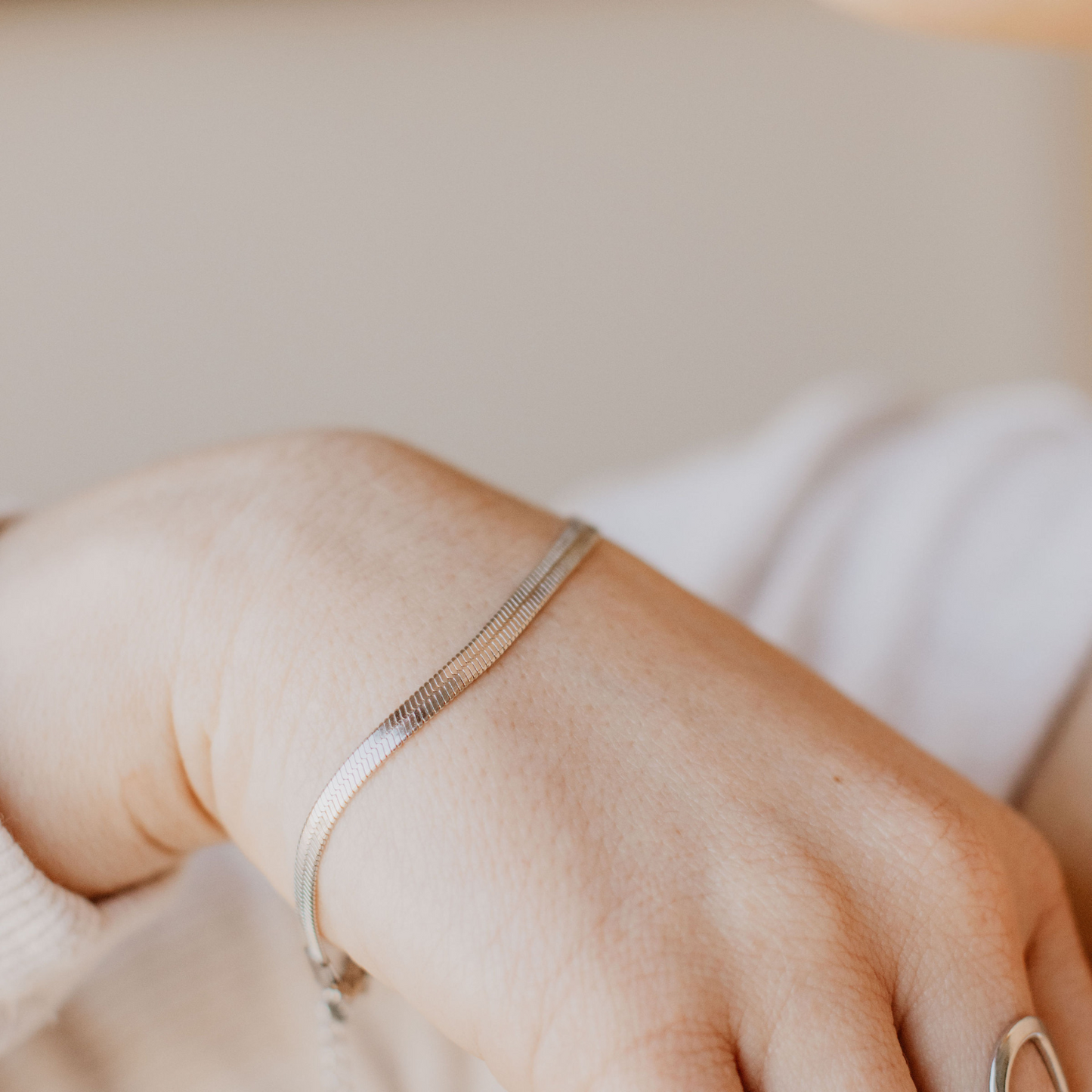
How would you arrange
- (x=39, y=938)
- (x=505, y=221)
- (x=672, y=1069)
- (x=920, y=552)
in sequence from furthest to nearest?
(x=505, y=221)
(x=920, y=552)
(x=39, y=938)
(x=672, y=1069)

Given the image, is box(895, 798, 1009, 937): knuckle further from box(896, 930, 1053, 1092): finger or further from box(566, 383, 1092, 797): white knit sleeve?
box(566, 383, 1092, 797): white knit sleeve

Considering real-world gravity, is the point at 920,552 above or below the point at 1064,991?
above

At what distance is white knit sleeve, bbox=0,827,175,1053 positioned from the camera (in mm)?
407

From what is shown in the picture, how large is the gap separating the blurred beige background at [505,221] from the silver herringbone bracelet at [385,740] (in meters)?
0.92

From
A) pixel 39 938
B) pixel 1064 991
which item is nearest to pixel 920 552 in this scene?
pixel 1064 991

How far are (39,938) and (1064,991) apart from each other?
1.32 feet

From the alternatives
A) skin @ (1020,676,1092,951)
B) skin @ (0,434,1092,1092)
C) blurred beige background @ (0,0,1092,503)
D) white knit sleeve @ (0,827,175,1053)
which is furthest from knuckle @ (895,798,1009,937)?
blurred beige background @ (0,0,1092,503)

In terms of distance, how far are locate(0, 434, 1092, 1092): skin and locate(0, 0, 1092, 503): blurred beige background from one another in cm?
78

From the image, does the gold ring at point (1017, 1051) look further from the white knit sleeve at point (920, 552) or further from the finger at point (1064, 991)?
the white knit sleeve at point (920, 552)

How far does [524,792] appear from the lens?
355mm

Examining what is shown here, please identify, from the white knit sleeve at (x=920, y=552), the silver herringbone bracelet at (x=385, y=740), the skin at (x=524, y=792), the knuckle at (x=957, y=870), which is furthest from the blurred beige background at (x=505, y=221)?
the knuckle at (x=957, y=870)

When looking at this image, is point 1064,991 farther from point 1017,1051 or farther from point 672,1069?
point 672,1069

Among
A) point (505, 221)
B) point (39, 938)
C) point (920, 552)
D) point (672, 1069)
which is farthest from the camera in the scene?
point (505, 221)

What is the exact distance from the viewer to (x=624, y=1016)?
0.31 meters
